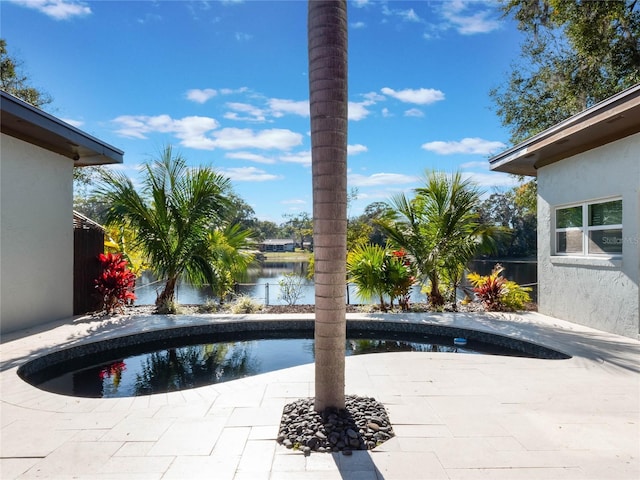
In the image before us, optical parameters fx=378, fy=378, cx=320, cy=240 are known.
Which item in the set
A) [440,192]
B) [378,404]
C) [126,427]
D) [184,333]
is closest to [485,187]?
[440,192]

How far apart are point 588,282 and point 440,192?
3205 millimetres

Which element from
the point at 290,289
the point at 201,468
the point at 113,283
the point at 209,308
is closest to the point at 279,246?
the point at 290,289

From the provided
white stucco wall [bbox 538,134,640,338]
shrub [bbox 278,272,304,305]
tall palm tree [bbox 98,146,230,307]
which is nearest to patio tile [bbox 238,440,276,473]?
white stucco wall [bbox 538,134,640,338]

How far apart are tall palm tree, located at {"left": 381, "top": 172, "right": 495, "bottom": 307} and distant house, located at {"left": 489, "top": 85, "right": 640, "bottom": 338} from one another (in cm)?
113

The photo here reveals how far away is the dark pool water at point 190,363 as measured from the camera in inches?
184

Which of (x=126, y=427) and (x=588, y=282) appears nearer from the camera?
(x=126, y=427)

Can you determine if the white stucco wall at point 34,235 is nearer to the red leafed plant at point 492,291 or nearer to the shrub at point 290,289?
the shrub at point 290,289

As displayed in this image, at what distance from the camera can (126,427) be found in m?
3.04

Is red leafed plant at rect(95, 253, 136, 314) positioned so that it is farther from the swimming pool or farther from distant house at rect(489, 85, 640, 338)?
distant house at rect(489, 85, 640, 338)

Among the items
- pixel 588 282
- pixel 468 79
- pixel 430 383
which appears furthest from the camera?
pixel 468 79

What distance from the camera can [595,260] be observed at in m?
6.54

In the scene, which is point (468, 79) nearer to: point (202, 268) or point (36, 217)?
point (202, 268)

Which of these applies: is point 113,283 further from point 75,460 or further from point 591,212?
point 591,212

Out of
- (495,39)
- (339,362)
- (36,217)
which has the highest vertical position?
(495,39)
